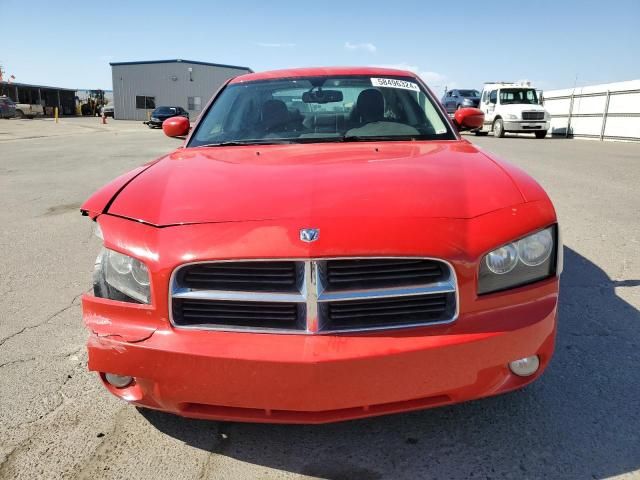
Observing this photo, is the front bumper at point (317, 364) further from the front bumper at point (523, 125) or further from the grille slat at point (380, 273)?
the front bumper at point (523, 125)

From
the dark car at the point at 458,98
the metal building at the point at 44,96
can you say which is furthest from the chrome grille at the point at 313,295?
the metal building at the point at 44,96

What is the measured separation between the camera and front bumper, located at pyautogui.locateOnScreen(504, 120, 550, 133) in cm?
2039

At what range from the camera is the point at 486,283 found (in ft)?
6.15

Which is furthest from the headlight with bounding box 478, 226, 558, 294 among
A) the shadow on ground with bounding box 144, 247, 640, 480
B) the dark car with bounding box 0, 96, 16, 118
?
the dark car with bounding box 0, 96, 16, 118

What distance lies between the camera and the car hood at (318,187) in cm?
193

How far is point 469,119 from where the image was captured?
381cm

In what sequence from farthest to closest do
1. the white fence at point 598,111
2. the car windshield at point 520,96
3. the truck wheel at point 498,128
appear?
the car windshield at point 520,96 → the truck wheel at point 498,128 → the white fence at point 598,111

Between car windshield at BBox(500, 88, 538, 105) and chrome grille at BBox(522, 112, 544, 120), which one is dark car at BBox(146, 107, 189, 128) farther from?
chrome grille at BBox(522, 112, 544, 120)

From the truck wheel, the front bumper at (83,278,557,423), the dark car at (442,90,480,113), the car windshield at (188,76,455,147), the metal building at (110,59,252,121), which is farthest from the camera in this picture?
the metal building at (110,59,252,121)

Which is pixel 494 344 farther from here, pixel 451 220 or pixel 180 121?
pixel 180 121

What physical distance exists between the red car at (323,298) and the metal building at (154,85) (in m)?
51.0

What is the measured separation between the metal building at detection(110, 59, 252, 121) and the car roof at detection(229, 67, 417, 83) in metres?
48.9

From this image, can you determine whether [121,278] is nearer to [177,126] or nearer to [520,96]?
[177,126]

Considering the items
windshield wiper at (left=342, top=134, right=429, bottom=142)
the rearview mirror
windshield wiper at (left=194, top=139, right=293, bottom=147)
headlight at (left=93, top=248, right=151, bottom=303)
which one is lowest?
headlight at (left=93, top=248, right=151, bottom=303)
